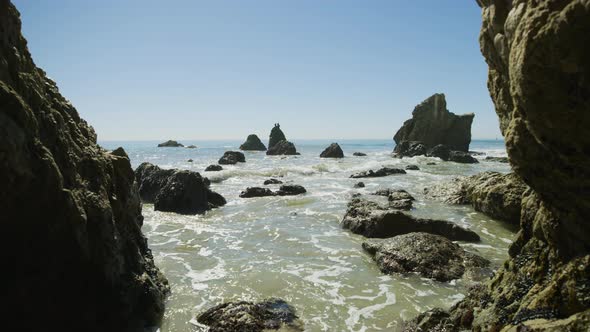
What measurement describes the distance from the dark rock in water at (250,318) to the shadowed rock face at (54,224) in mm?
1159

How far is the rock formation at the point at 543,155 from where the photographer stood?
345 centimetres

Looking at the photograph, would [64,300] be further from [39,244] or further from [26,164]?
[26,164]

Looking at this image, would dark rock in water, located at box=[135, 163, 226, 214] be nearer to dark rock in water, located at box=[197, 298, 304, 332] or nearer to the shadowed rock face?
the shadowed rock face

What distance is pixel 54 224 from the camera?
20.0ft

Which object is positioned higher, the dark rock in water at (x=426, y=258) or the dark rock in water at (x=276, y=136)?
the dark rock in water at (x=276, y=136)

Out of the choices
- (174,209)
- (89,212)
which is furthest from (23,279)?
(174,209)

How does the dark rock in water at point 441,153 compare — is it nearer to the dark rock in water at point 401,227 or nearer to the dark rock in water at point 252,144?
the dark rock in water at point 401,227

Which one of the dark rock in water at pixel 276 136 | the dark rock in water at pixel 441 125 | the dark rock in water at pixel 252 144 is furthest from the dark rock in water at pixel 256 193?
the dark rock in water at pixel 252 144

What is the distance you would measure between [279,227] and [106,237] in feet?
30.0

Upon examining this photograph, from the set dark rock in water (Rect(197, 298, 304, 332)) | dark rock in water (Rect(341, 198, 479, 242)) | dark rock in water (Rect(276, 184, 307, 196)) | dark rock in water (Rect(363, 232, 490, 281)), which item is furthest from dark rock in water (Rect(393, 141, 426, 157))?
dark rock in water (Rect(197, 298, 304, 332))

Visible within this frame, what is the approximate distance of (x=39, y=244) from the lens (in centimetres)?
594

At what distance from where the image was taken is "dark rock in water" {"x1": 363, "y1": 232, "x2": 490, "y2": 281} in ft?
32.4

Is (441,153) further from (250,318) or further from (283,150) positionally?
(250,318)

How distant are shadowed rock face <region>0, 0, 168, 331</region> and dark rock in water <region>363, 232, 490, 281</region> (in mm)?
5938
